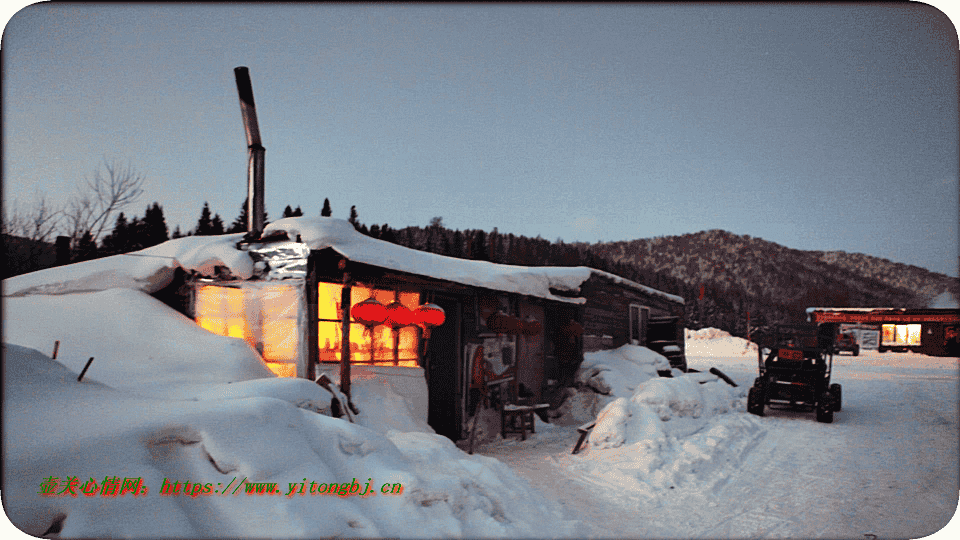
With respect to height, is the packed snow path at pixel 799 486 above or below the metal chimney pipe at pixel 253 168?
below

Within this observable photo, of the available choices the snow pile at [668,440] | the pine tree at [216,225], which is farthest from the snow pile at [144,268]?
the pine tree at [216,225]

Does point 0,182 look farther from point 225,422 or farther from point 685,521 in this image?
point 685,521

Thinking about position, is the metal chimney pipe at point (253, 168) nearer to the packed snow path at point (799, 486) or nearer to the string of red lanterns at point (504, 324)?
the string of red lanterns at point (504, 324)

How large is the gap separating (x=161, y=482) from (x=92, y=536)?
0.35 meters

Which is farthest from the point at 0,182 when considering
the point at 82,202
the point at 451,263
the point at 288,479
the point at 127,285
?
the point at 451,263

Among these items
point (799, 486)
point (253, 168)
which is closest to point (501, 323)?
point (253, 168)

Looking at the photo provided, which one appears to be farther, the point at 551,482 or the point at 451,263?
the point at 451,263

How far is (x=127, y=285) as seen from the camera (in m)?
7.23

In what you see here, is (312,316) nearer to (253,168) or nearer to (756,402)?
(253,168)

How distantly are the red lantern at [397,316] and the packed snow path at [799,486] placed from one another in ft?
8.50

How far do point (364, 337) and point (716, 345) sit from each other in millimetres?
28360

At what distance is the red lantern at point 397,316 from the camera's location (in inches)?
293

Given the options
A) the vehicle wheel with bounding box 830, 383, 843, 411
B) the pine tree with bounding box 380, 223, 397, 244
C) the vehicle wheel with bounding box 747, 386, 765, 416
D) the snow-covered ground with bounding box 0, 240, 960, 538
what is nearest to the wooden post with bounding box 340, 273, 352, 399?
the snow-covered ground with bounding box 0, 240, 960, 538

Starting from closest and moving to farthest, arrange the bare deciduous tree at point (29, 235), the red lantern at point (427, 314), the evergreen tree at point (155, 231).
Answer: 1. the bare deciduous tree at point (29, 235)
2. the red lantern at point (427, 314)
3. the evergreen tree at point (155, 231)
